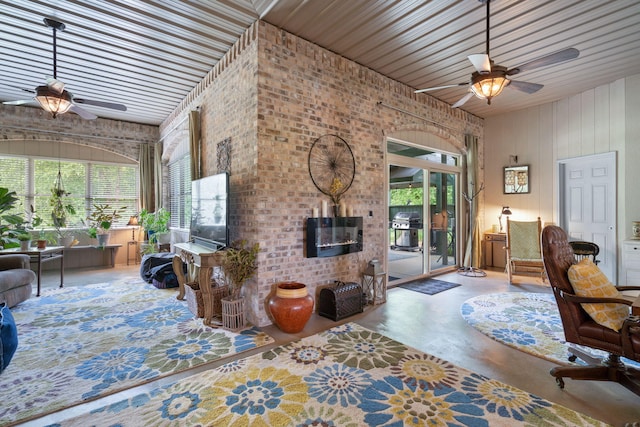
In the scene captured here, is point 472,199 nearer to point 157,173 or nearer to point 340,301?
point 340,301

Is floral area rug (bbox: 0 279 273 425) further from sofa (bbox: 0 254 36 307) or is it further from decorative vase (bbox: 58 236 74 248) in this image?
decorative vase (bbox: 58 236 74 248)

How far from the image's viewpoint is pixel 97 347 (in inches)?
113

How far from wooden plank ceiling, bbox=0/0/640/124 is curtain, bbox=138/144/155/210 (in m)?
2.39

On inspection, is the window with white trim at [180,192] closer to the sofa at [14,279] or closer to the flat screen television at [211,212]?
the flat screen television at [211,212]

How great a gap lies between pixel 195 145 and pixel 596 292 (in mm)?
5240

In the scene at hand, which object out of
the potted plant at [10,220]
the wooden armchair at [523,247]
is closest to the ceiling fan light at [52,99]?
the potted plant at [10,220]

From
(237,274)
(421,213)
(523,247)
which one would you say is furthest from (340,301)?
(523,247)

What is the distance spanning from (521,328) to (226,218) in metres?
3.58

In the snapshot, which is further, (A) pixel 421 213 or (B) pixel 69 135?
(B) pixel 69 135

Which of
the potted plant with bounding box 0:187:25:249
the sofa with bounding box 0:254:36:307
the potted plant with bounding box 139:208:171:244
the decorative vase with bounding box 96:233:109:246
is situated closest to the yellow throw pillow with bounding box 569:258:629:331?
the sofa with bounding box 0:254:36:307

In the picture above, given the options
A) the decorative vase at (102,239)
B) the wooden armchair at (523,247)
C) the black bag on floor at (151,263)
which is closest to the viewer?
the wooden armchair at (523,247)

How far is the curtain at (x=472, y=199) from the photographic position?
6.41 m

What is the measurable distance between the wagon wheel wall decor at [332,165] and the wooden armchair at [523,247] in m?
3.50

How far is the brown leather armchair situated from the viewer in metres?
1.93
